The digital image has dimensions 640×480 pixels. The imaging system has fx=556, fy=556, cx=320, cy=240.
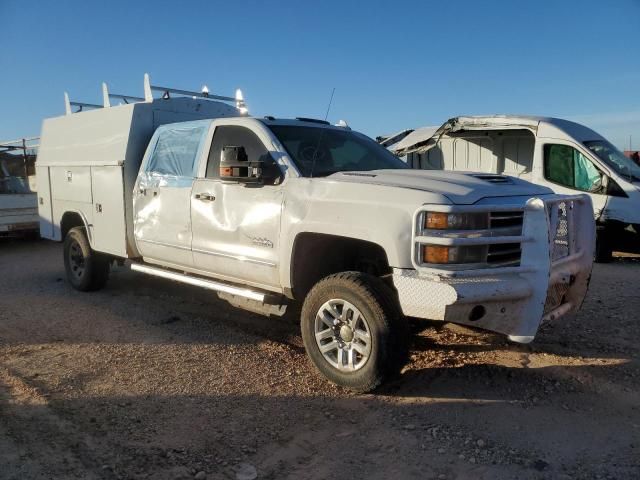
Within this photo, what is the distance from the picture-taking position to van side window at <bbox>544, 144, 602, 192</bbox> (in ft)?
31.7

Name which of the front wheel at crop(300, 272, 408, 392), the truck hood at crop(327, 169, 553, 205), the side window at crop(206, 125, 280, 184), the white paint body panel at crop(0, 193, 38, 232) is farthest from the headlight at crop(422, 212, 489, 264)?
the white paint body panel at crop(0, 193, 38, 232)

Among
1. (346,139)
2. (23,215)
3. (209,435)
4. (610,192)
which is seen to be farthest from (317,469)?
(23,215)

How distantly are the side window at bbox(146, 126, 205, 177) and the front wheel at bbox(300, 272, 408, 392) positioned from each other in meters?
2.12

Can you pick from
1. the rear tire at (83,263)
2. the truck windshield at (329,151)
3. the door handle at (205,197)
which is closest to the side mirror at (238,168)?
the truck windshield at (329,151)

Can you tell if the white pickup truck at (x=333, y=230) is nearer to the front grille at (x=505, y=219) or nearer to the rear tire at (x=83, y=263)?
the front grille at (x=505, y=219)

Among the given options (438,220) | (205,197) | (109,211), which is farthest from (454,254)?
(109,211)

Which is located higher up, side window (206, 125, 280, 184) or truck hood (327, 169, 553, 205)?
Result: side window (206, 125, 280, 184)

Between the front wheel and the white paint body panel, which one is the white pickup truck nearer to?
the front wheel

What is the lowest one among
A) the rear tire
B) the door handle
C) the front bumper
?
the rear tire

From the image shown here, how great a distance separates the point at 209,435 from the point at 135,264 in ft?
10.9

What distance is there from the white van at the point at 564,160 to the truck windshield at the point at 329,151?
5622mm

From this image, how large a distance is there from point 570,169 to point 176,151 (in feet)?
23.9

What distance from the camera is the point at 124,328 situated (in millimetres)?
5719

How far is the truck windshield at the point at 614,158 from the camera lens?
31.1ft
